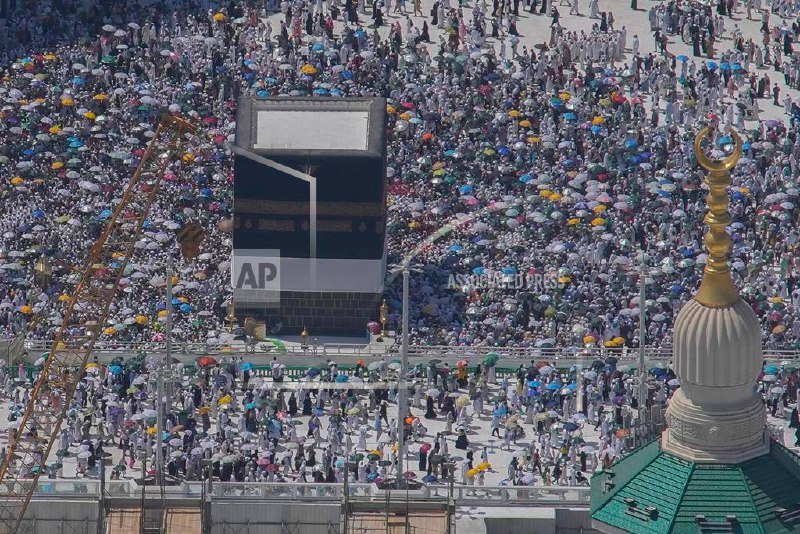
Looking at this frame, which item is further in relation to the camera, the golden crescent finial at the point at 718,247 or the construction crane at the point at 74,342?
the construction crane at the point at 74,342

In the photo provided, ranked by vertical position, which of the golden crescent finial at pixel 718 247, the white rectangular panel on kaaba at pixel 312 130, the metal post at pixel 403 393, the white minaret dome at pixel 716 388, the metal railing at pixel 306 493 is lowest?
the metal railing at pixel 306 493

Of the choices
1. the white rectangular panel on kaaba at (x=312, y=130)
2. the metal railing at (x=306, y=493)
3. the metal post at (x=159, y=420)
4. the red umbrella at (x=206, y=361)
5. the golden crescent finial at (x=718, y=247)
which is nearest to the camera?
the golden crescent finial at (x=718, y=247)

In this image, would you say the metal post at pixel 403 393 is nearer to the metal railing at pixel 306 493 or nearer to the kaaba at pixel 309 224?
the metal railing at pixel 306 493

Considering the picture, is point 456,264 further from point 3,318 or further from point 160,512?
point 160,512

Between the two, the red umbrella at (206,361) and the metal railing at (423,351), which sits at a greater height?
the metal railing at (423,351)

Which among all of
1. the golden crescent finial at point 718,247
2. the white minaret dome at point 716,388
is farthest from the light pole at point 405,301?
the golden crescent finial at point 718,247

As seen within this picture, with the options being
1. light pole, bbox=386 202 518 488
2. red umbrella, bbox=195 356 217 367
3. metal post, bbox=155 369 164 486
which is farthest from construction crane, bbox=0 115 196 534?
light pole, bbox=386 202 518 488

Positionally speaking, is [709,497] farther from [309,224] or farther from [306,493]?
[309,224]

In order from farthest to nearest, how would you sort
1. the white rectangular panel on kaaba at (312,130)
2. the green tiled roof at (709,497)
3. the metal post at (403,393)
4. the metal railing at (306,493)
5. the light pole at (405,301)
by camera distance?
the white rectangular panel on kaaba at (312,130)
the light pole at (405,301)
the metal post at (403,393)
the metal railing at (306,493)
the green tiled roof at (709,497)
